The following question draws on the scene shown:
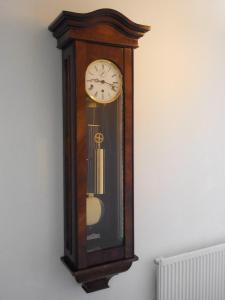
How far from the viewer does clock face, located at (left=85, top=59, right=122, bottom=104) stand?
1.31 metres

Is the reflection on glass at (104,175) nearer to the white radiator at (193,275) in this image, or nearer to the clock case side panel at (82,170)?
the clock case side panel at (82,170)

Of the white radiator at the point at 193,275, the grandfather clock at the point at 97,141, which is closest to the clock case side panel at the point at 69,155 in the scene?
the grandfather clock at the point at 97,141

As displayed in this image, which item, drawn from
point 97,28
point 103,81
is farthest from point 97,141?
point 97,28

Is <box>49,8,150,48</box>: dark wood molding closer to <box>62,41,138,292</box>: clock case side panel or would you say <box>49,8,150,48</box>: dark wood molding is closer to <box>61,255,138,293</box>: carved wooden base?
<box>62,41,138,292</box>: clock case side panel

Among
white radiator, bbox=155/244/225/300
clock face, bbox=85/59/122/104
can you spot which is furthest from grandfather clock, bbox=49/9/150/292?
white radiator, bbox=155/244/225/300

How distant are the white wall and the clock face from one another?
0.62 ft

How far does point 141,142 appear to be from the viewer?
1.66m

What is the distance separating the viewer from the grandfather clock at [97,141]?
1276 millimetres

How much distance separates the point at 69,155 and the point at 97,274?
53 centimetres

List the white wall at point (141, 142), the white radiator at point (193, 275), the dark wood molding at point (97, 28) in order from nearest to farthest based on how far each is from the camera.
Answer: the dark wood molding at point (97, 28) < the white wall at point (141, 142) < the white radiator at point (193, 275)

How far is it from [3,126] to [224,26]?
1423 millimetres

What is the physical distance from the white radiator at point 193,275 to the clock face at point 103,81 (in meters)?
0.93

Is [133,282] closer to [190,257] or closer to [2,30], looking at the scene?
[190,257]

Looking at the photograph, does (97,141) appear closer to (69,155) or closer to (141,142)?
(69,155)
